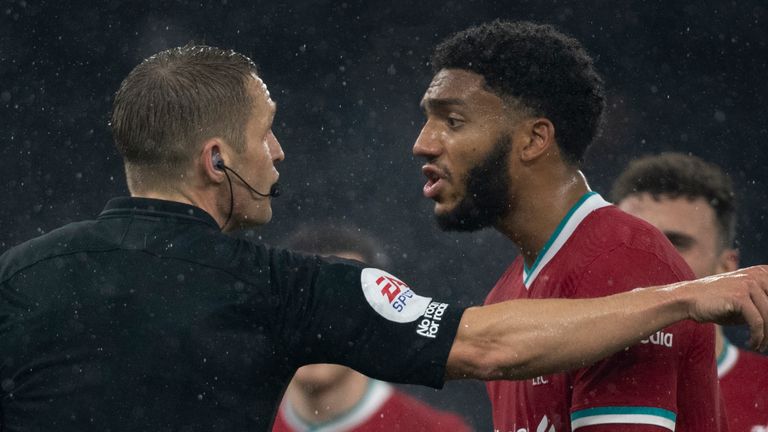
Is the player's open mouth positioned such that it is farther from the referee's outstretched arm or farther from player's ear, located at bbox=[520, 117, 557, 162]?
the referee's outstretched arm

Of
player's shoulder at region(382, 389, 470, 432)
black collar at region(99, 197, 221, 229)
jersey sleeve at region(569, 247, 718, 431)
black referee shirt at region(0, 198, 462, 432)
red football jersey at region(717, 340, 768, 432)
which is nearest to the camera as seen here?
black referee shirt at region(0, 198, 462, 432)

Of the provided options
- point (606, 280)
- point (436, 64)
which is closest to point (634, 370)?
point (606, 280)

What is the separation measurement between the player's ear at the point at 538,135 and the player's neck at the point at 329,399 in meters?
1.52

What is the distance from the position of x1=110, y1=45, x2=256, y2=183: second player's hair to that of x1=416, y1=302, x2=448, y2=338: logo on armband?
517 mm

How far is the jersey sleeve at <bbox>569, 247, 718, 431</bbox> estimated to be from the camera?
2.20 m

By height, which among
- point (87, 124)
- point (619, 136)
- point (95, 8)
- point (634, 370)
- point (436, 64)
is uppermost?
point (436, 64)

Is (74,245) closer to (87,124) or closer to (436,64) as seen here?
(436,64)

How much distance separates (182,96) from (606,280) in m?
0.92

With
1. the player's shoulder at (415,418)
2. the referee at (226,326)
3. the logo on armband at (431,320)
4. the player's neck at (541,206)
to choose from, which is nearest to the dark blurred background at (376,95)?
the player's shoulder at (415,418)

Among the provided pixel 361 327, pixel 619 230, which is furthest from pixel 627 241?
pixel 361 327

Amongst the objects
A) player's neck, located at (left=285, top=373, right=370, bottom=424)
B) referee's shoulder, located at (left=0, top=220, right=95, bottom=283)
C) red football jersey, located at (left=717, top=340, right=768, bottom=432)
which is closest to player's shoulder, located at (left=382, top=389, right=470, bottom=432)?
player's neck, located at (left=285, top=373, right=370, bottom=424)

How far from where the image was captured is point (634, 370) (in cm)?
222

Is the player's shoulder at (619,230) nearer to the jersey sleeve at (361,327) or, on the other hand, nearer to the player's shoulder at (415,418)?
the jersey sleeve at (361,327)

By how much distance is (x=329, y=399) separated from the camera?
13.0 feet
